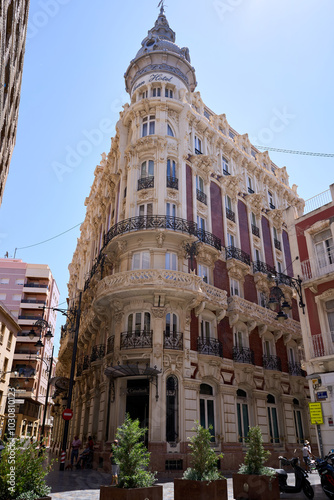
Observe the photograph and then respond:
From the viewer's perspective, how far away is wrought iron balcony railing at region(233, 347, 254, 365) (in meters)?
25.7

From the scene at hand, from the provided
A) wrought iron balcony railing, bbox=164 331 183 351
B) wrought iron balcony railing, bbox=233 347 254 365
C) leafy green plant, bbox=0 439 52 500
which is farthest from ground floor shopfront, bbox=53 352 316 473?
leafy green plant, bbox=0 439 52 500

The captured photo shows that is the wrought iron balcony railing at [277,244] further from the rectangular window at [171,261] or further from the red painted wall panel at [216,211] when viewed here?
the rectangular window at [171,261]

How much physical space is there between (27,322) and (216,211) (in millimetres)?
47743

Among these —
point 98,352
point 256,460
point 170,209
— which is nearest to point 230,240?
point 170,209

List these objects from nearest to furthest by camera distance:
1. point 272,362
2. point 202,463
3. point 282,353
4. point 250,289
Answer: point 202,463 → point 272,362 → point 250,289 → point 282,353

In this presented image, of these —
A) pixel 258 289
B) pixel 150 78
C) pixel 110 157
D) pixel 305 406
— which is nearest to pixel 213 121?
pixel 150 78

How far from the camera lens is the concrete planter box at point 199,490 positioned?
9.92 metres

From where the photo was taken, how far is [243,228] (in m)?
32.4

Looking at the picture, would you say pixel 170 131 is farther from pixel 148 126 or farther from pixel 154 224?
pixel 154 224

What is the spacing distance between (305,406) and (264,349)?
6.24m

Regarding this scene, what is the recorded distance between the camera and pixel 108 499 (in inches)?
340

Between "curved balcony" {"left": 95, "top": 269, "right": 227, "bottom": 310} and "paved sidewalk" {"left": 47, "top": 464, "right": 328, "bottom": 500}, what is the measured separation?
9.44 m

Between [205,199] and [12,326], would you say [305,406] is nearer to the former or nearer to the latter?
[205,199]

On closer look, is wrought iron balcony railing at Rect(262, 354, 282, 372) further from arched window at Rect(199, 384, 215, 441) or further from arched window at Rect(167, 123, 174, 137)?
arched window at Rect(167, 123, 174, 137)
